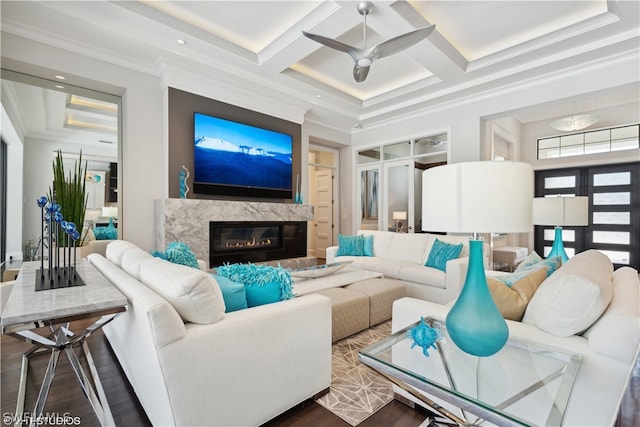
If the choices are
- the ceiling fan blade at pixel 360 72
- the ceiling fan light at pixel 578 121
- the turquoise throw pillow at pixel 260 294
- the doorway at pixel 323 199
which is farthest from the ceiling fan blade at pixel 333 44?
the ceiling fan light at pixel 578 121

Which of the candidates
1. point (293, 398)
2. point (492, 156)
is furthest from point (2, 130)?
point (492, 156)

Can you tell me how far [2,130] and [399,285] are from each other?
15.9ft

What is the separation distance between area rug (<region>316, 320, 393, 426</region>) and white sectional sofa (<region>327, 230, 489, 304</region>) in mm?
1616

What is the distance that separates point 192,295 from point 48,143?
376 centimetres

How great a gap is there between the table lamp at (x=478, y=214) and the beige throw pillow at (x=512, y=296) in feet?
1.27

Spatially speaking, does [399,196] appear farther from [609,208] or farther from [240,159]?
[609,208]

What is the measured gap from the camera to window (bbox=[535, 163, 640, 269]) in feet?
19.0

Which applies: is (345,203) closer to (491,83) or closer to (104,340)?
(491,83)

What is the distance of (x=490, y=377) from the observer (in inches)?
45.8

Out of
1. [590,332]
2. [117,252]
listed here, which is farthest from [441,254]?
[117,252]

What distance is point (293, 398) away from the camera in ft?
5.26

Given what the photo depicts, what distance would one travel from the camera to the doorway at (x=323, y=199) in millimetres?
7176

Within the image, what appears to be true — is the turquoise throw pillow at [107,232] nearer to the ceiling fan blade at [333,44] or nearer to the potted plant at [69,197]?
the potted plant at [69,197]

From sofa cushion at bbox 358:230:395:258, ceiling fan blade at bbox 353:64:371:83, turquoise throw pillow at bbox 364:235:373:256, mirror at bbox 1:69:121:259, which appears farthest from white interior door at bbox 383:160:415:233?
mirror at bbox 1:69:121:259
